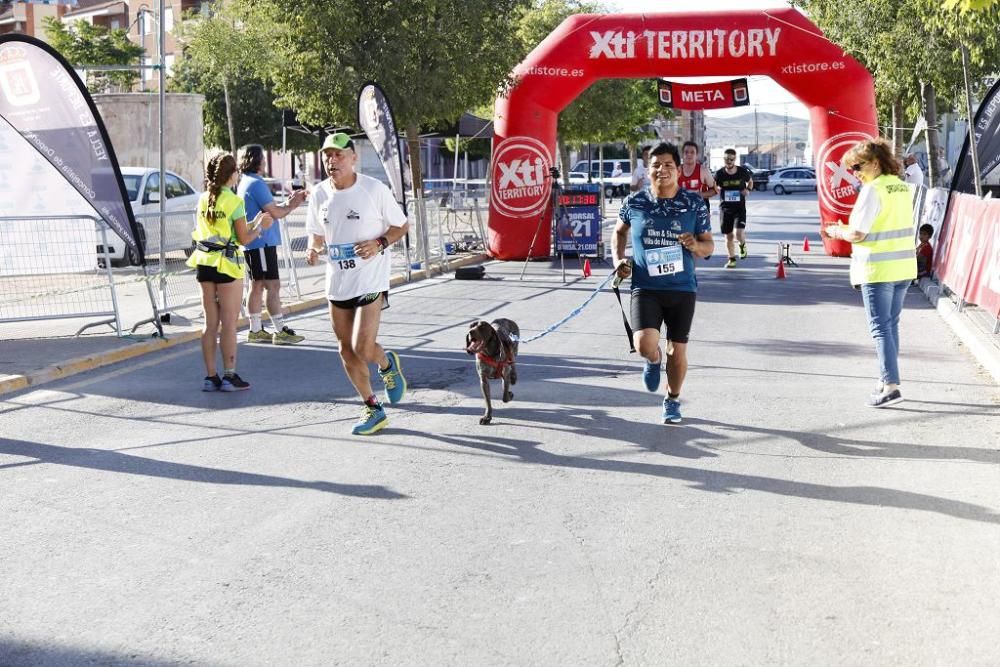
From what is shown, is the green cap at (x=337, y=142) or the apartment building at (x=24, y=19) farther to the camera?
the apartment building at (x=24, y=19)

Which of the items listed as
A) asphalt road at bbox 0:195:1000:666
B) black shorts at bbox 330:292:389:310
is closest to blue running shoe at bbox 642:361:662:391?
asphalt road at bbox 0:195:1000:666

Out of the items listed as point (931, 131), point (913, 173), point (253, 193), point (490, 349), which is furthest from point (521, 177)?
point (490, 349)

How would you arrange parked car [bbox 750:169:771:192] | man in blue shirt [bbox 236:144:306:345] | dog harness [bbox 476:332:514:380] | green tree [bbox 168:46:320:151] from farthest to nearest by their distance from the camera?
parked car [bbox 750:169:771:192] → green tree [bbox 168:46:320:151] → man in blue shirt [bbox 236:144:306:345] → dog harness [bbox 476:332:514:380]

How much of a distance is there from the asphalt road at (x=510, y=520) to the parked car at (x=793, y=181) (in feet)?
186

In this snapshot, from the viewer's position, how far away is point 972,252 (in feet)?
42.0

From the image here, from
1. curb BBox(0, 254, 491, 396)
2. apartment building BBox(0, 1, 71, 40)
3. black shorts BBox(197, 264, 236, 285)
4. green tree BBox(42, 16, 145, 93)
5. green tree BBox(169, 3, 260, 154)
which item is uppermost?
apartment building BBox(0, 1, 71, 40)

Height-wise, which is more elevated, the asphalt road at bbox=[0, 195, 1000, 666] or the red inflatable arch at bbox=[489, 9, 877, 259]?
the red inflatable arch at bbox=[489, 9, 877, 259]

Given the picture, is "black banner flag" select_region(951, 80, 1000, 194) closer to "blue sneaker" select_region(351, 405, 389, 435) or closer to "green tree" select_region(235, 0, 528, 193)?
"green tree" select_region(235, 0, 528, 193)

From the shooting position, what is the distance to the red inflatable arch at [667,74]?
1994 centimetres

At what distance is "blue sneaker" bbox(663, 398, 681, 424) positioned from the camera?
7754 millimetres

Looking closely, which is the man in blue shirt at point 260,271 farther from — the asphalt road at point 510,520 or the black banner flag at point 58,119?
the asphalt road at point 510,520

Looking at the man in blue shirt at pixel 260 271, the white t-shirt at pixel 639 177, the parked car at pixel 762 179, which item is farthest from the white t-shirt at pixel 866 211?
the parked car at pixel 762 179

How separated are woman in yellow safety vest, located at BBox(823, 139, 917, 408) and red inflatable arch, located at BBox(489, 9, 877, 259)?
469 inches

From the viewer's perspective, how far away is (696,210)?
7.47 meters
